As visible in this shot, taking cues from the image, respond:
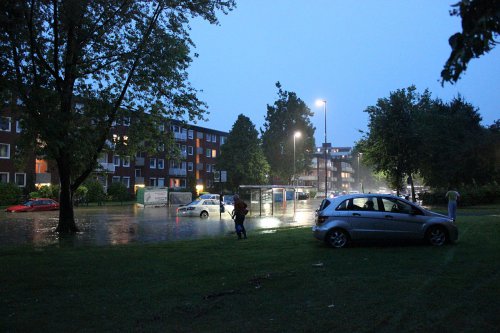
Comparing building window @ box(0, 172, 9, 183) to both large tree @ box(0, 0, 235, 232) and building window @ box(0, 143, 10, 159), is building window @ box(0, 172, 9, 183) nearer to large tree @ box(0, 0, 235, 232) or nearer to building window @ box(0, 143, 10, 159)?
building window @ box(0, 143, 10, 159)

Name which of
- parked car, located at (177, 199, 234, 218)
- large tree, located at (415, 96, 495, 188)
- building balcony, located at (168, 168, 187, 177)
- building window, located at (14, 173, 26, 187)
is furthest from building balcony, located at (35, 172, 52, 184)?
large tree, located at (415, 96, 495, 188)

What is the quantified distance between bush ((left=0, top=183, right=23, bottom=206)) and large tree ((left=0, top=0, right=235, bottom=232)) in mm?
28127

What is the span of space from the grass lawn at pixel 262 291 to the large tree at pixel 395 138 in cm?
2499

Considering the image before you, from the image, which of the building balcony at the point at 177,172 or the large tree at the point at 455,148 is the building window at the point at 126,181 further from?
the large tree at the point at 455,148

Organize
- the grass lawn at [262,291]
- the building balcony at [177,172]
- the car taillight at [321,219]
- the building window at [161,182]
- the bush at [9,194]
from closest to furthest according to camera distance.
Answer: the grass lawn at [262,291] < the car taillight at [321,219] < the bush at [9,194] < the building window at [161,182] < the building balcony at [177,172]

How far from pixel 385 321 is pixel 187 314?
2.62 meters

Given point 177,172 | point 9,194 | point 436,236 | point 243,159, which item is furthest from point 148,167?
point 436,236

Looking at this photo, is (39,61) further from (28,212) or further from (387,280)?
(28,212)

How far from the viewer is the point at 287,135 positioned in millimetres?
82188

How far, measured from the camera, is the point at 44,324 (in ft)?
19.1

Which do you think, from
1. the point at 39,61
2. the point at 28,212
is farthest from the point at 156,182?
the point at 39,61

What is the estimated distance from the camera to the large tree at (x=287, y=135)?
267ft

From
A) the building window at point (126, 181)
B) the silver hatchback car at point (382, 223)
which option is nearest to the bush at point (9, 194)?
the building window at point (126, 181)

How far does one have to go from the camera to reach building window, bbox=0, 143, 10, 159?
50744 millimetres
